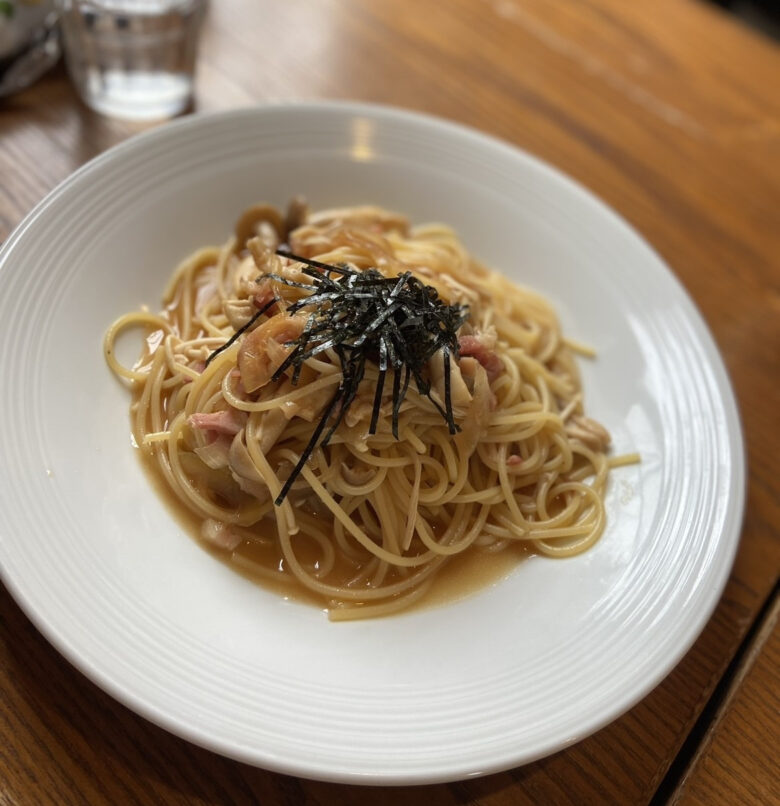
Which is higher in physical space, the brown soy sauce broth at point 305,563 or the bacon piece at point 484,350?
the bacon piece at point 484,350

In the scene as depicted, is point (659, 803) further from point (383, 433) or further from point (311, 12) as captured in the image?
point (311, 12)

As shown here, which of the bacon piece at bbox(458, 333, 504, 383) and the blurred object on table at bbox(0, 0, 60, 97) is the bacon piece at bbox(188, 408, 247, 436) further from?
the blurred object on table at bbox(0, 0, 60, 97)

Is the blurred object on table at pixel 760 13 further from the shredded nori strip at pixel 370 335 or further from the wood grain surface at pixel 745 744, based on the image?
the wood grain surface at pixel 745 744

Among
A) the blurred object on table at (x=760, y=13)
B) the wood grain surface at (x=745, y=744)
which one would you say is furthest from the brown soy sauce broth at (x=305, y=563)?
the blurred object on table at (x=760, y=13)

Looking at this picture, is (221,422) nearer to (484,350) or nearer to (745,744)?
(484,350)

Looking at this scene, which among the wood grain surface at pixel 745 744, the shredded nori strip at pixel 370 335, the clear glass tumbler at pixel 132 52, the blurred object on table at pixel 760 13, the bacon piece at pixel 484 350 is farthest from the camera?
the blurred object on table at pixel 760 13

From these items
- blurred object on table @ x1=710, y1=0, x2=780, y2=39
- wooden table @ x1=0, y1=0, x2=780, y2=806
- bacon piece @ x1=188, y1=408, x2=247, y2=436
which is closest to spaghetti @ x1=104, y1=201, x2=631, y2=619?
bacon piece @ x1=188, y1=408, x2=247, y2=436
